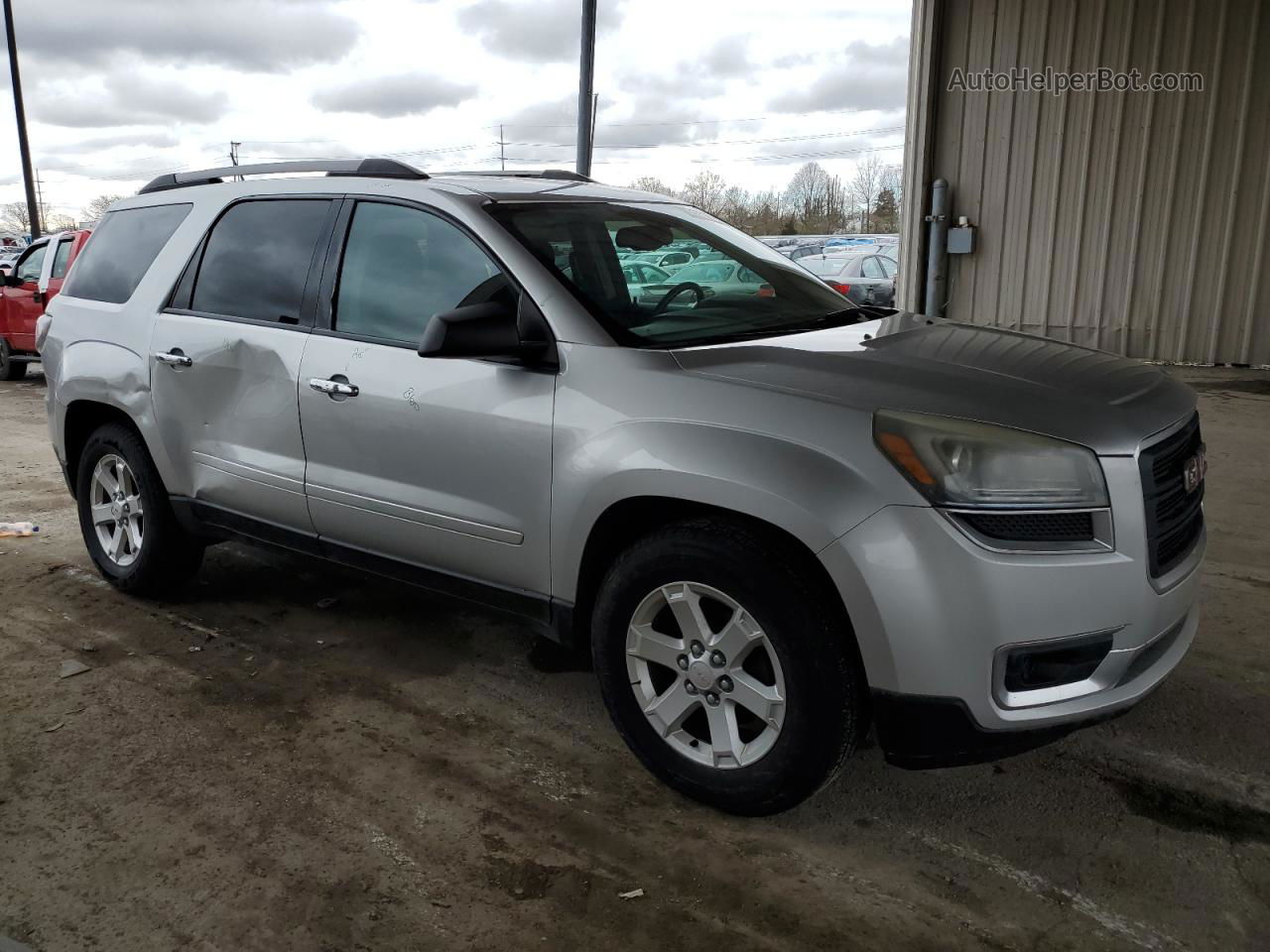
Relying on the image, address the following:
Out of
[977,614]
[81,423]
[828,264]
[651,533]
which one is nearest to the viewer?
[977,614]

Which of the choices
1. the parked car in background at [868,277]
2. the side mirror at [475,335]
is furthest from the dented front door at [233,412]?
the parked car in background at [868,277]

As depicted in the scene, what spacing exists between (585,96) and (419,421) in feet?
25.2

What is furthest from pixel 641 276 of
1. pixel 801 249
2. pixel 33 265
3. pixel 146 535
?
pixel 801 249

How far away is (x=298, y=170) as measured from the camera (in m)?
4.00

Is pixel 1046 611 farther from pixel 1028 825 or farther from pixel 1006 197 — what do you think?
pixel 1006 197

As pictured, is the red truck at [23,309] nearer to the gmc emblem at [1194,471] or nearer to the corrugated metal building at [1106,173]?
the corrugated metal building at [1106,173]

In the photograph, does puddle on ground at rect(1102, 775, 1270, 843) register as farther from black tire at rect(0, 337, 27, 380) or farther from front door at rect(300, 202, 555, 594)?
black tire at rect(0, 337, 27, 380)

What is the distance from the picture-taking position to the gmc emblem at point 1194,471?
2.82m

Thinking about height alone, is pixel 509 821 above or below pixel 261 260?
below

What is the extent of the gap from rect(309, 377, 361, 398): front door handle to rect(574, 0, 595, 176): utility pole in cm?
688

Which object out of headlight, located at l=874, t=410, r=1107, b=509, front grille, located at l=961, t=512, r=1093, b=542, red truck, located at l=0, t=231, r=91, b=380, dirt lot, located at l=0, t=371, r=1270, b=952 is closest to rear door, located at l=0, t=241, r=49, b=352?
red truck, located at l=0, t=231, r=91, b=380

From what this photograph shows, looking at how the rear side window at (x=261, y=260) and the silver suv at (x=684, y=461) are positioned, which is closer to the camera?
the silver suv at (x=684, y=461)

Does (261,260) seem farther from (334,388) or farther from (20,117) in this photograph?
(20,117)

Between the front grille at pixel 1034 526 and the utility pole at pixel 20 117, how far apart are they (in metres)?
26.6
